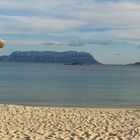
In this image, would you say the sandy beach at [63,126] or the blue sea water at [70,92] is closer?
the sandy beach at [63,126]

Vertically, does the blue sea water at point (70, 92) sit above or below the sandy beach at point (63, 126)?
below

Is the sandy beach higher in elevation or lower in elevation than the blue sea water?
higher

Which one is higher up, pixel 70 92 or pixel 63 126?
pixel 63 126

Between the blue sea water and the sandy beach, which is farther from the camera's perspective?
the blue sea water

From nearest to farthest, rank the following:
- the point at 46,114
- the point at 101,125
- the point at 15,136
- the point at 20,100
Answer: the point at 15,136
the point at 101,125
the point at 46,114
the point at 20,100

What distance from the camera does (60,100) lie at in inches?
1384

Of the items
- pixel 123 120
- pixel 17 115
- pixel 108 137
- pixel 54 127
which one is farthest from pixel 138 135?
pixel 17 115

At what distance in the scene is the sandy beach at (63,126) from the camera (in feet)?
41.2

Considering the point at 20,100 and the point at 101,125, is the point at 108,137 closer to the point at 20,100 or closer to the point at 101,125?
the point at 101,125

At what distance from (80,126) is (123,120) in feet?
9.37

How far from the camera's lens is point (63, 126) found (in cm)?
1493

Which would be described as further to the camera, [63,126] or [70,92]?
[70,92]

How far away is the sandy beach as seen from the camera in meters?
12.6

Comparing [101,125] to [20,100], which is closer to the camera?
[101,125]
